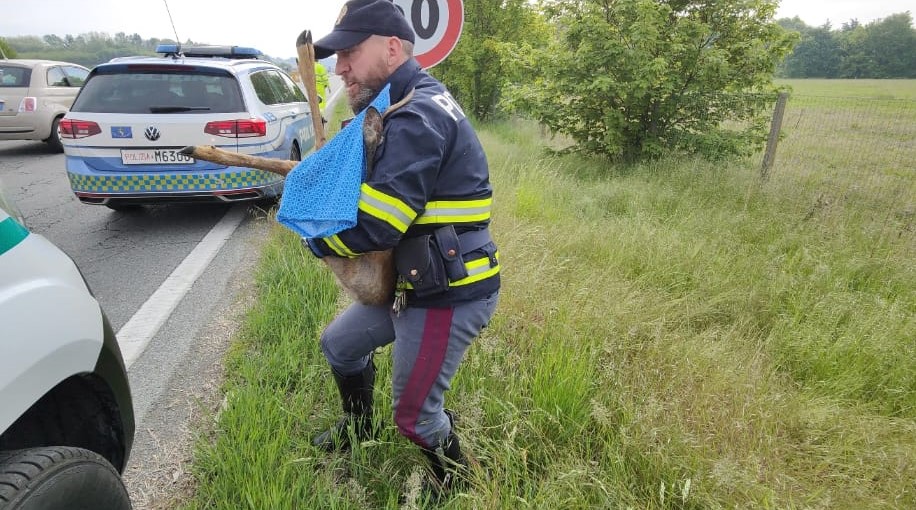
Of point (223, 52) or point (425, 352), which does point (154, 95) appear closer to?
point (223, 52)

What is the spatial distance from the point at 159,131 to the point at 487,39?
8.33m

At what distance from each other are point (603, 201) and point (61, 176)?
732 cm

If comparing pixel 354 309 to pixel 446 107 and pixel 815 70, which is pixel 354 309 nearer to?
pixel 446 107

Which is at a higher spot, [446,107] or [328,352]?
[446,107]

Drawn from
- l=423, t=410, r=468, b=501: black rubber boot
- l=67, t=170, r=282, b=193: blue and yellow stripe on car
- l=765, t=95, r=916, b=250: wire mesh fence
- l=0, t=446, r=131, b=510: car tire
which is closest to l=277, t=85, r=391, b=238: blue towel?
l=0, t=446, r=131, b=510: car tire

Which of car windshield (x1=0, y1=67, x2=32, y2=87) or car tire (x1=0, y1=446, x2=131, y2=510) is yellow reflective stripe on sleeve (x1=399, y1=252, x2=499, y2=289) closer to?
car tire (x1=0, y1=446, x2=131, y2=510)

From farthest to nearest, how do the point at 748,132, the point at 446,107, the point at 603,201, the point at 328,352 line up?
the point at 748,132 < the point at 603,201 < the point at 328,352 < the point at 446,107

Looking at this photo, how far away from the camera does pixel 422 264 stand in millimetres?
1576

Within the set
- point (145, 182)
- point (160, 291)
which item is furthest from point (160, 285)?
point (145, 182)

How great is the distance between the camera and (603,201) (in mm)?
5773

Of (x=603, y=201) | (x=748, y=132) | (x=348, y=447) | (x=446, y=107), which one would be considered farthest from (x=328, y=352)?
(x=748, y=132)

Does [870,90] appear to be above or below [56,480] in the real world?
above

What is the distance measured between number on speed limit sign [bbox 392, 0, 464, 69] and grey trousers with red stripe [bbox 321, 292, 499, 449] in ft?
7.12

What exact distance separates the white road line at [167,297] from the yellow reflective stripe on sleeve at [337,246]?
6.57ft
